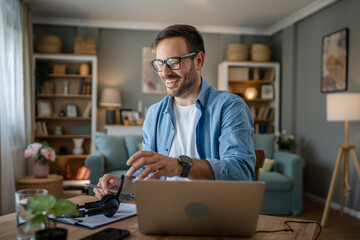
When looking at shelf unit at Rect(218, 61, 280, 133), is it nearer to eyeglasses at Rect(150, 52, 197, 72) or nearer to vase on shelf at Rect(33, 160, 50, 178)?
vase on shelf at Rect(33, 160, 50, 178)

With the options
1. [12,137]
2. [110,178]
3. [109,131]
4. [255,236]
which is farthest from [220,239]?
[109,131]

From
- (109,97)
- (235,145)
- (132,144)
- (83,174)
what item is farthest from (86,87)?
(235,145)

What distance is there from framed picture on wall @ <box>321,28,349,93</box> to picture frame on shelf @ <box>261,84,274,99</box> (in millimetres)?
1336

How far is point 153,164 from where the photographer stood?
1083 mm

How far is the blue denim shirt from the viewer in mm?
1338

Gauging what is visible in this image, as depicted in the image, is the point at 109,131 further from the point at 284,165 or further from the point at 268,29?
the point at 268,29

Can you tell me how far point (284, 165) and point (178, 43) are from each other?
10.3 feet

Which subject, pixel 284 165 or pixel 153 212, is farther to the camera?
pixel 284 165

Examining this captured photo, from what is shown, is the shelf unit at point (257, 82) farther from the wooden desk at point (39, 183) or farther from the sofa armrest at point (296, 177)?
the wooden desk at point (39, 183)

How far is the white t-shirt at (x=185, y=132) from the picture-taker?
165cm

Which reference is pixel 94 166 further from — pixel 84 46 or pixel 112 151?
pixel 84 46

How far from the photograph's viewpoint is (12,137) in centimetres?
429

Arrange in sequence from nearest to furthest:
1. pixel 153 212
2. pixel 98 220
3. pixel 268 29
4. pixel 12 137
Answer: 1. pixel 153 212
2. pixel 98 220
3. pixel 12 137
4. pixel 268 29

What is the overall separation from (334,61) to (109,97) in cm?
342
